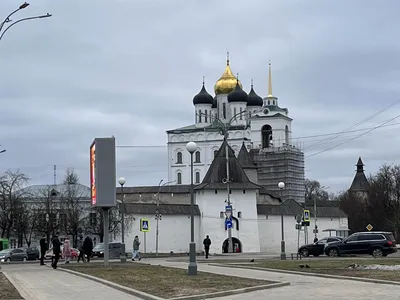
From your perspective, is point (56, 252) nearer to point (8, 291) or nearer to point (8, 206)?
point (8, 291)

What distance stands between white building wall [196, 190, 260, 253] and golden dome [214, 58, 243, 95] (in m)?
59.5

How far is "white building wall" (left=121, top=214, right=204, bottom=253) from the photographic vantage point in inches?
3095

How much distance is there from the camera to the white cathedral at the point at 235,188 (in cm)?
8125

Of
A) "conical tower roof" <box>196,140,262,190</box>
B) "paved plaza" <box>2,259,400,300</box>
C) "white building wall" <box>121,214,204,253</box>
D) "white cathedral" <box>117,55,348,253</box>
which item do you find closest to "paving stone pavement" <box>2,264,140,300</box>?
"paved plaza" <box>2,259,400,300</box>

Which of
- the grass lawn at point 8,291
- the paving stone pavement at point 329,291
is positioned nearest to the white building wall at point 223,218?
the grass lawn at point 8,291

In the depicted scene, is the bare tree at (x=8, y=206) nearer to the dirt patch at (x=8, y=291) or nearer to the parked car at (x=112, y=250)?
the parked car at (x=112, y=250)

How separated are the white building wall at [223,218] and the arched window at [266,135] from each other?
4714cm

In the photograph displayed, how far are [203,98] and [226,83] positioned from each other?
17.9 feet

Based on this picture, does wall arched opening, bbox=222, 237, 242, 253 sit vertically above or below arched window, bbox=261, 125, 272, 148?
below

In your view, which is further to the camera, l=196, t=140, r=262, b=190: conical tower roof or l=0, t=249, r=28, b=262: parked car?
l=196, t=140, r=262, b=190: conical tower roof

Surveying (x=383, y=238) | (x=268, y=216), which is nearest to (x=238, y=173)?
(x=268, y=216)

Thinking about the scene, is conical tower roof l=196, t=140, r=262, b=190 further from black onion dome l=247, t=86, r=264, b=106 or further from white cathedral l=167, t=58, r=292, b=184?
black onion dome l=247, t=86, r=264, b=106

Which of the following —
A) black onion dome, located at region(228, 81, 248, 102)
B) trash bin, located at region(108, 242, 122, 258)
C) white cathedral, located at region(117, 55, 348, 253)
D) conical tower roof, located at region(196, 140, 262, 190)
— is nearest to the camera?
trash bin, located at region(108, 242, 122, 258)

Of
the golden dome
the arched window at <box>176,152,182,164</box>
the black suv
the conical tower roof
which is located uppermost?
the golden dome
